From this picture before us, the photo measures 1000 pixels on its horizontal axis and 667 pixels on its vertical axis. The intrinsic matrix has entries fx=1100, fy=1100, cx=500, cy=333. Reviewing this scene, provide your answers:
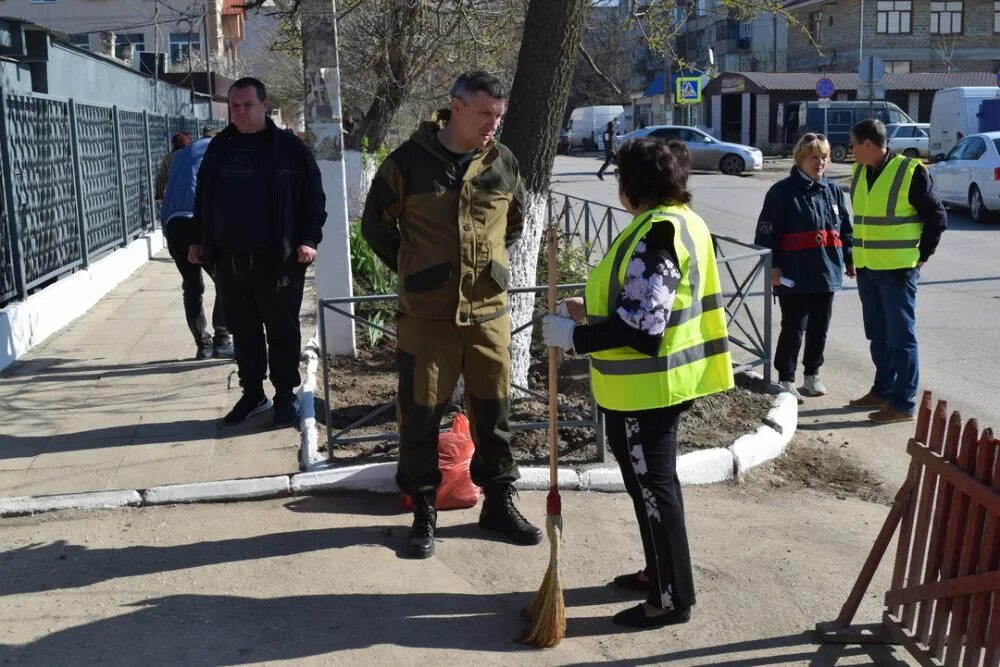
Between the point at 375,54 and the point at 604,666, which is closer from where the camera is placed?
the point at 604,666

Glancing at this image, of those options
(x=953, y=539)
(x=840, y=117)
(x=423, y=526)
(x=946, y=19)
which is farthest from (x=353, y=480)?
(x=946, y=19)

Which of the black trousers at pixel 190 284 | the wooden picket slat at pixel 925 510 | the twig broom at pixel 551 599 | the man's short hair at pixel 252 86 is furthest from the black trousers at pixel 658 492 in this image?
the black trousers at pixel 190 284

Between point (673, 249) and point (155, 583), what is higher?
point (673, 249)

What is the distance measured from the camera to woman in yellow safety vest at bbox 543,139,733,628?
376cm

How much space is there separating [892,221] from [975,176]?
13.7 m

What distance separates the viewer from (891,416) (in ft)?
23.0

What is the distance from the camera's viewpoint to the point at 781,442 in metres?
6.41

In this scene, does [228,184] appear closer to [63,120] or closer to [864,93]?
[63,120]

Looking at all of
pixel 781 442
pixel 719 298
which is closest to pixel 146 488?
pixel 719 298

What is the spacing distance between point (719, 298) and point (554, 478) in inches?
36.0

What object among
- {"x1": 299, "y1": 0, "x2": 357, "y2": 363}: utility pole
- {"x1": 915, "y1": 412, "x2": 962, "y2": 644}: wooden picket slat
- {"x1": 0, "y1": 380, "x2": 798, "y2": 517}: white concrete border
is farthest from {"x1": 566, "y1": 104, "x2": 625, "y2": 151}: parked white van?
{"x1": 915, "y1": 412, "x2": 962, "y2": 644}: wooden picket slat

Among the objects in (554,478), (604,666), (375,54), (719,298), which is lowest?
(604,666)

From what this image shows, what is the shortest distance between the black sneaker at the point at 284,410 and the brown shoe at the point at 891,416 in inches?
144

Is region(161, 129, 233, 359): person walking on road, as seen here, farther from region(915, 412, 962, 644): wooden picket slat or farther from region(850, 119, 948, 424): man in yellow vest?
region(915, 412, 962, 644): wooden picket slat
